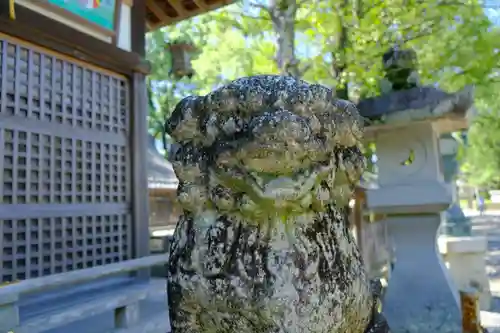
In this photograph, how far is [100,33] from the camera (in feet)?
16.5

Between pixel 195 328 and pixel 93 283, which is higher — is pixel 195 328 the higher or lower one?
the higher one

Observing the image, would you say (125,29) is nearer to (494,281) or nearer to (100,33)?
(100,33)

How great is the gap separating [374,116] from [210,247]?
2.92 meters

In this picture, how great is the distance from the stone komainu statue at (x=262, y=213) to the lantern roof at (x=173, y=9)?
5181mm

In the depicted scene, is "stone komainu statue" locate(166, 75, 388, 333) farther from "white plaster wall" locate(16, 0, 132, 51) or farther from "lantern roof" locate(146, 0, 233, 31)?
"lantern roof" locate(146, 0, 233, 31)

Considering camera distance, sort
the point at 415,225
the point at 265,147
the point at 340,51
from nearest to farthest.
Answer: the point at 265,147 → the point at 415,225 → the point at 340,51

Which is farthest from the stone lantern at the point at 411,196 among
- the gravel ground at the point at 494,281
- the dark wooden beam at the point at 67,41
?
the dark wooden beam at the point at 67,41

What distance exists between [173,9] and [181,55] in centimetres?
82

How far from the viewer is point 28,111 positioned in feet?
13.9

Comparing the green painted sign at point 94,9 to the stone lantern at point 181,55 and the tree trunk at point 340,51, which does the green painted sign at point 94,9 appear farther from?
the tree trunk at point 340,51

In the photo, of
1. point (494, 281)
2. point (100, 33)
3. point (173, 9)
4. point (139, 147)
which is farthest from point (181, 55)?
point (494, 281)

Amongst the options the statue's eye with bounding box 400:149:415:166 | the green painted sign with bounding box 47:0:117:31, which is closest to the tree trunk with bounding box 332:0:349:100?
the statue's eye with bounding box 400:149:415:166

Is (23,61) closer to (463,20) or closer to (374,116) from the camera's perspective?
(374,116)

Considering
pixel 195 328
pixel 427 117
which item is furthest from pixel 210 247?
pixel 427 117
